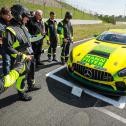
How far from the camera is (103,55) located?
243 inches

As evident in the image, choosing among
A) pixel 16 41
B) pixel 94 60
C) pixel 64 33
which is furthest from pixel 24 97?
pixel 64 33

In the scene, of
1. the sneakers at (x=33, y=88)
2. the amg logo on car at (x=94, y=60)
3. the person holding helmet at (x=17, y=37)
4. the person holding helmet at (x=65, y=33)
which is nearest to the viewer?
the person holding helmet at (x=17, y=37)

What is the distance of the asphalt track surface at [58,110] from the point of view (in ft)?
15.1

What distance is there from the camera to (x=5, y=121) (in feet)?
14.9

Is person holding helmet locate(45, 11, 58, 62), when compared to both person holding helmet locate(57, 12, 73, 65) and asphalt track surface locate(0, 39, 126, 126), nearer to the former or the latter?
person holding helmet locate(57, 12, 73, 65)

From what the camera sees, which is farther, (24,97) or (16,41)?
(24,97)

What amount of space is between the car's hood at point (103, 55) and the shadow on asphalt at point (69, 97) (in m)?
0.78

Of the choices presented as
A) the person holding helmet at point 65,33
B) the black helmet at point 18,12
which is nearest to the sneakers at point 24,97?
the black helmet at point 18,12

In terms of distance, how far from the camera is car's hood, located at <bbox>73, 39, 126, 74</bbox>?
5736mm

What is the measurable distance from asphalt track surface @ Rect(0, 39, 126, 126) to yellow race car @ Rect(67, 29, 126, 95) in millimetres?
395

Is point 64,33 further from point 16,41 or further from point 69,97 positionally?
point 16,41

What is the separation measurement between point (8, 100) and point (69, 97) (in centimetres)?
143

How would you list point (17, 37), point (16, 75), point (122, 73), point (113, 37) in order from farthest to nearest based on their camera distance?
point (113, 37) < point (122, 73) < point (17, 37) < point (16, 75)

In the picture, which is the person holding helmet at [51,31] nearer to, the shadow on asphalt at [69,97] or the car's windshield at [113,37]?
the car's windshield at [113,37]
